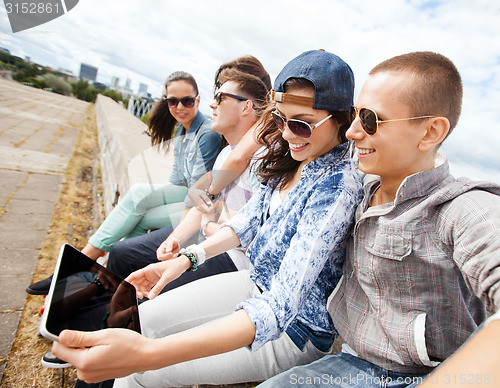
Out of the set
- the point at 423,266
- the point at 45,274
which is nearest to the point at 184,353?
the point at 423,266

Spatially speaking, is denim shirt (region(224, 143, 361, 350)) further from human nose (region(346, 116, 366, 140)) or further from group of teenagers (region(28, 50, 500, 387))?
human nose (region(346, 116, 366, 140))

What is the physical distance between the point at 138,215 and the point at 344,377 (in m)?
1.96

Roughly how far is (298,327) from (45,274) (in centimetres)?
229

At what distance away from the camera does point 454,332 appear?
95cm

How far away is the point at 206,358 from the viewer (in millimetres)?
1236

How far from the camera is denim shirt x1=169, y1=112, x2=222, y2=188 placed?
2.71 metres

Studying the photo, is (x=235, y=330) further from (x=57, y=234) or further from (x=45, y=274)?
(x=57, y=234)

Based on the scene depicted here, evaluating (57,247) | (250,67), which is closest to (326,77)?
(250,67)

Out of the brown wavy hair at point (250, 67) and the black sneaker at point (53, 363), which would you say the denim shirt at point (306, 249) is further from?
the brown wavy hair at point (250, 67)

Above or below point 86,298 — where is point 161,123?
above

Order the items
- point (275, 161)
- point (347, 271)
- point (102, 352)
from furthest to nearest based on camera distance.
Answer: point (275, 161)
point (347, 271)
point (102, 352)

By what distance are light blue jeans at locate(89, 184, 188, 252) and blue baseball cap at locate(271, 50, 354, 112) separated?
161 centimetres

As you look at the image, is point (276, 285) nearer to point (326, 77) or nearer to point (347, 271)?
point (347, 271)

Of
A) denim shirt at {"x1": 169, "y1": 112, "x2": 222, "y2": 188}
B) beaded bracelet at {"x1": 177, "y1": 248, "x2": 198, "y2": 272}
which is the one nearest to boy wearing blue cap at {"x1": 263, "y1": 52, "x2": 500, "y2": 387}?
beaded bracelet at {"x1": 177, "y1": 248, "x2": 198, "y2": 272}
